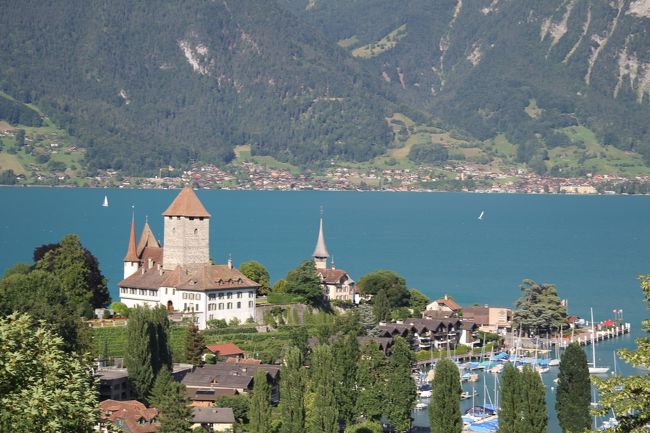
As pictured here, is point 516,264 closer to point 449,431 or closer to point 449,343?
point 449,343

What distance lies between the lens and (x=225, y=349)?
2842 inches

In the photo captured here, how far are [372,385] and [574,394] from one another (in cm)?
843

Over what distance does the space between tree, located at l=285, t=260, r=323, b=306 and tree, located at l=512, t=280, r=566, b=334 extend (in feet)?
49.4

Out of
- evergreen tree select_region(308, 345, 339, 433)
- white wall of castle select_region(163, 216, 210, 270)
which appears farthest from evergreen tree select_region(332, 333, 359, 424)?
white wall of castle select_region(163, 216, 210, 270)

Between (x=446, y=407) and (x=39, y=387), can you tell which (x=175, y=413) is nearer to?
(x=446, y=407)

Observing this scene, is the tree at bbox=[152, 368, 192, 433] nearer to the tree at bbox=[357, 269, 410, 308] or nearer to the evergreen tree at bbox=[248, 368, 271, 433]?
the evergreen tree at bbox=[248, 368, 271, 433]

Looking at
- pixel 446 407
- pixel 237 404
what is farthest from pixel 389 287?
pixel 446 407

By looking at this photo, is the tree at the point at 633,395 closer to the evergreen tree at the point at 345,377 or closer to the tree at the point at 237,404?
the evergreen tree at the point at 345,377

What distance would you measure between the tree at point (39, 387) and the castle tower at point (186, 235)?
51696 mm

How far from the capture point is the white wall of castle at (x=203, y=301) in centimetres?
7750

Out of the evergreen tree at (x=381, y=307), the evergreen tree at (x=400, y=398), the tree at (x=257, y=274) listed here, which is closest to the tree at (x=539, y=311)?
the evergreen tree at (x=381, y=307)

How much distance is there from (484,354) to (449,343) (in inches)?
87.0

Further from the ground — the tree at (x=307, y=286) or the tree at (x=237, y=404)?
the tree at (x=307, y=286)

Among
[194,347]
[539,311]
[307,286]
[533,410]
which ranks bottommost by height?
[533,410]
